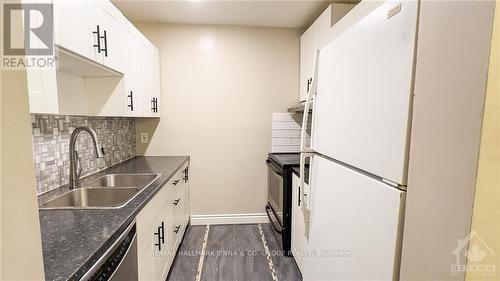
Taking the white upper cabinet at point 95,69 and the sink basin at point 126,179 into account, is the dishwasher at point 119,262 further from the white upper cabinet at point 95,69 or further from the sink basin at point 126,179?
the sink basin at point 126,179

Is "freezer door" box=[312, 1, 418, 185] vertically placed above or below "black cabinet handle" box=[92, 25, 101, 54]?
below

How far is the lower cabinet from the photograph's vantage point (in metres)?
1.33

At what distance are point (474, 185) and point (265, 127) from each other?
8.01 feet

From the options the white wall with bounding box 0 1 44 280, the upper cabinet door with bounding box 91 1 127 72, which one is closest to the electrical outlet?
the upper cabinet door with bounding box 91 1 127 72

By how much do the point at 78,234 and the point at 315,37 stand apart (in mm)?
2315

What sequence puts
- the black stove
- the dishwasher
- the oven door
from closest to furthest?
1. the dishwasher
2. the black stove
3. the oven door

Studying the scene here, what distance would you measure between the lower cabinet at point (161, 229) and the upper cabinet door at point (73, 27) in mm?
883

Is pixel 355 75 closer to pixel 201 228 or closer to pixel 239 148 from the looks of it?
pixel 239 148

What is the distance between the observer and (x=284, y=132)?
9.55ft

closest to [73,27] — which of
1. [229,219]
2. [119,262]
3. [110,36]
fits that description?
[110,36]

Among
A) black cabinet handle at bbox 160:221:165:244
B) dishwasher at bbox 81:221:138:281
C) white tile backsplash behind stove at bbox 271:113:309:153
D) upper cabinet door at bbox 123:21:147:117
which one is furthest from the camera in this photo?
white tile backsplash behind stove at bbox 271:113:309:153

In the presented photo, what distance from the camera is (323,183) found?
1.31 metres

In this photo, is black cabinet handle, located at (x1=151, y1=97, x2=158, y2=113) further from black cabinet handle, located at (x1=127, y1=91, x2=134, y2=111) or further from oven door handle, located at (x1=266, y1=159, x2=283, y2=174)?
oven door handle, located at (x1=266, y1=159, x2=283, y2=174)

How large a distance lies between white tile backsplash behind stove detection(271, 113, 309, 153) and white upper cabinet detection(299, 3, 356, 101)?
0.27 m
